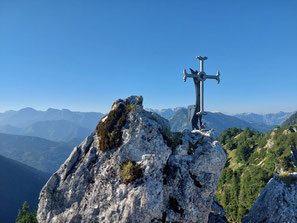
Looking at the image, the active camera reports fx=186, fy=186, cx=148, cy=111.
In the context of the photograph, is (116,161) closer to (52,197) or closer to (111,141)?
(111,141)

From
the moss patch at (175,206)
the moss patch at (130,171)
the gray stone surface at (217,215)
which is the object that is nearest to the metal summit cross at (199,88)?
the gray stone surface at (217,215)

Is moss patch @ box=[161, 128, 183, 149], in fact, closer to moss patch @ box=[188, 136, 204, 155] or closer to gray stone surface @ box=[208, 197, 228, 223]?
moss patch @ box=[188, 136, 204, 155]

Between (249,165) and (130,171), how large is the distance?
12721 centimetres

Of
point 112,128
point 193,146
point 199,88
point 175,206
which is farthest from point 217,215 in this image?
point 199,88

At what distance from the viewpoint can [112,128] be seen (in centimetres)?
2056

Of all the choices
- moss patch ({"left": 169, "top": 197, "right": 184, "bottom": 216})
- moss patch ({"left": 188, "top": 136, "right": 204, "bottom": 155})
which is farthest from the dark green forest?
moss patch ({"left": 169, "top": 197, "right": 184, "bottom": 216})

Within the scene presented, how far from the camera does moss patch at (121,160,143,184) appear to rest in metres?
16.6

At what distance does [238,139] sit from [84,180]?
525ft

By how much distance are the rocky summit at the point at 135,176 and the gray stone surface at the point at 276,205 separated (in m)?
8.12

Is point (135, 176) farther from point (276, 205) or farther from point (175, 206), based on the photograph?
point (276, 205)

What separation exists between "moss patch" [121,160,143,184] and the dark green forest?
7930 centimetres

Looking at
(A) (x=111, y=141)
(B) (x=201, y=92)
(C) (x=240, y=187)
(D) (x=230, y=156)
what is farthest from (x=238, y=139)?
(A) (x=111, y=141)

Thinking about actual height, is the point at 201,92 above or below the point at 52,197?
above

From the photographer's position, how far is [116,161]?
18125 mm
